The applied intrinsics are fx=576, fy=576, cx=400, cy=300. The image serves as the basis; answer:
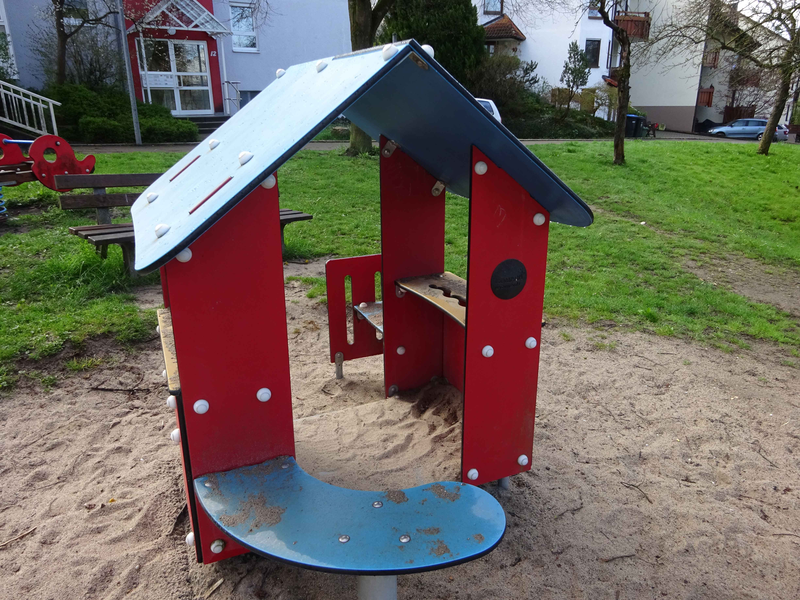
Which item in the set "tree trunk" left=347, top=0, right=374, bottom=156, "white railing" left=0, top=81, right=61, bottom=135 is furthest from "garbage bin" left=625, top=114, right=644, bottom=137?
"white railing" left=0, top=81, right=61, bottom=135

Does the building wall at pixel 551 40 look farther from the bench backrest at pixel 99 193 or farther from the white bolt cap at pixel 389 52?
the white bolt cap at pixel 389 52

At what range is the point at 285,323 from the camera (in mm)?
1850

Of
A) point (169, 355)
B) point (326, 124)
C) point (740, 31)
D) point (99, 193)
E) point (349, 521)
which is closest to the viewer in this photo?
point (326, 124)

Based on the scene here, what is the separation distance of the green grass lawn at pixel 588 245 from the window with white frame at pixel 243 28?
33.0ft

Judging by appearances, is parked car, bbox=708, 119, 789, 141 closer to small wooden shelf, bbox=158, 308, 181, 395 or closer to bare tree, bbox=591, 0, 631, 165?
bare tree, bbox=591, 0, 631, 165

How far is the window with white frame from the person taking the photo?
19234 millimetres

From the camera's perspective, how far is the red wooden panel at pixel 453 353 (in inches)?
127

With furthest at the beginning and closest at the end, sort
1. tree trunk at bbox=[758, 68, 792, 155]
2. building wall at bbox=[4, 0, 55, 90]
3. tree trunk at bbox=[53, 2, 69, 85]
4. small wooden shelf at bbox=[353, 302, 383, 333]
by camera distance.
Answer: building wall at bbox=[4, 0, 55, 90]
tree trunk at bbox=[53, 2, 69, 85]
tree trunk at bbox=[758, 68, 792, 155]
small wooden shelf at bbox=[353, 302, 383, 333]

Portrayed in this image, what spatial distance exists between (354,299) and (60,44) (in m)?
16.4

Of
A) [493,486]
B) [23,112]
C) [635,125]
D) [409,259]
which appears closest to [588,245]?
[409,259]

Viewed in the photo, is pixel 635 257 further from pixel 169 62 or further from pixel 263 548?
pixel 169 62

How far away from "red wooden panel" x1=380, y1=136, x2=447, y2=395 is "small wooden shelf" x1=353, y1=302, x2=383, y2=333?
17 centimetres

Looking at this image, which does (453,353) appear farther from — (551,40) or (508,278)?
(551,40)

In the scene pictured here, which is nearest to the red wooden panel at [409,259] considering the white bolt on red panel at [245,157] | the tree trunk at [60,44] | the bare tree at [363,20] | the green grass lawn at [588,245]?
the white bolt on red panel at [245,157]
